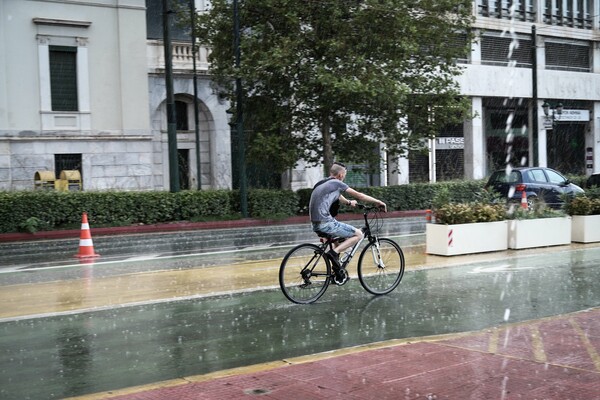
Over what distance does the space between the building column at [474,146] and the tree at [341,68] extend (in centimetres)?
1486

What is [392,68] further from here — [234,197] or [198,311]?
[198,311]

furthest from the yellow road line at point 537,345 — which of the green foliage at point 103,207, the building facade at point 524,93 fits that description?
the building facade at point 524,93

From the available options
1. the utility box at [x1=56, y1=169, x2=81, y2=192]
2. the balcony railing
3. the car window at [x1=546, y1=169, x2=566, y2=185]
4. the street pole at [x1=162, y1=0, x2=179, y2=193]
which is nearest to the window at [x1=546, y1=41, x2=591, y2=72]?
the balcony railing

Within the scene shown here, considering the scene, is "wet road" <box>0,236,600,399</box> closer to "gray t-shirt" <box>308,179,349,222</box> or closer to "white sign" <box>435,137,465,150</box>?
"gray t-shirt" <box>308,179,349,222</box>

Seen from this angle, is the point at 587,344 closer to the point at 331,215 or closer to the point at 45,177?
the point at 331,215

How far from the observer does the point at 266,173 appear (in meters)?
35.1

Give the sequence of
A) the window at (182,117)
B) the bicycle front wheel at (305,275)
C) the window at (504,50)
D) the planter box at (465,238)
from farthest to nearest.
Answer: the window at (504,50)
the window at (182,117)
the planter box at (465,238)
the bicycle front wheel at (305,275)

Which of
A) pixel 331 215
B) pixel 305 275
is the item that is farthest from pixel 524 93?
pixel 305 275

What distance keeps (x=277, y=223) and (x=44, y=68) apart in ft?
37.7

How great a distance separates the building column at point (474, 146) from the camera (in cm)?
4166

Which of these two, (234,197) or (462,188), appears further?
(462,188)

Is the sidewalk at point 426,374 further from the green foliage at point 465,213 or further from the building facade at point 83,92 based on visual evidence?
the building facade at point 83,92

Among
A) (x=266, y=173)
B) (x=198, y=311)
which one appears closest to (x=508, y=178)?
(x=266, y=173)

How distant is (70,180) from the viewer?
27625 millimetres
